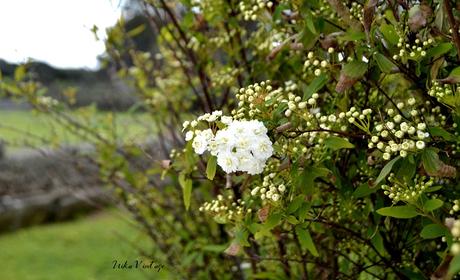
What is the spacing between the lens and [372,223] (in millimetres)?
1584

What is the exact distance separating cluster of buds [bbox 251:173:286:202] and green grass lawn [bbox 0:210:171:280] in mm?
3325

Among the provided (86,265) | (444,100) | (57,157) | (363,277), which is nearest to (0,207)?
(86,265)

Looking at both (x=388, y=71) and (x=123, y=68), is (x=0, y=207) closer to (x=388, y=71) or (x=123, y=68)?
(x=123, y=68)

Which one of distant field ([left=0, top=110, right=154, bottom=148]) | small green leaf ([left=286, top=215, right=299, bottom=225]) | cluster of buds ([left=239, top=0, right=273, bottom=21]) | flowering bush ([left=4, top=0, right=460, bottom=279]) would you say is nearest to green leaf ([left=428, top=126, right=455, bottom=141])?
flowering bush ([left=4, top=0, right=460, bottom=279])

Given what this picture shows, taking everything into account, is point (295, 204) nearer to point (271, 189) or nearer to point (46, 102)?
point (271, 189)

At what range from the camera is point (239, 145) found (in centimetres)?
111

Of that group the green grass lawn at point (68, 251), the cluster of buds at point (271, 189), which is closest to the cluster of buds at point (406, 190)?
the cluster of buds at point (271, 189)

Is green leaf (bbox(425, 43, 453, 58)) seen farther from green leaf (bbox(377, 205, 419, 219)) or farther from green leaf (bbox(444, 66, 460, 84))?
green leaf (bbox(377, 205, 419, 219))

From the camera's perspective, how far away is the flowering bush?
1163mm

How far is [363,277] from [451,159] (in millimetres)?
464

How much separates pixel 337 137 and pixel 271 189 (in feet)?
0.58

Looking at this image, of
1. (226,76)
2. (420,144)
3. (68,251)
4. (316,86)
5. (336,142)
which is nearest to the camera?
(420,144)

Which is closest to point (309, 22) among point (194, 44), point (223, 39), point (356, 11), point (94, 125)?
point (356, 11)

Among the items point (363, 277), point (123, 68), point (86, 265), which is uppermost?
point (123, 68)
